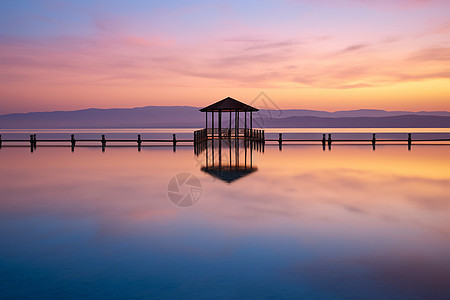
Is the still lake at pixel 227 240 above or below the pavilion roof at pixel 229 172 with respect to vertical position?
below

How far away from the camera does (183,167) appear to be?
2102 cm

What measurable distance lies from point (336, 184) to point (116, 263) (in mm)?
10868

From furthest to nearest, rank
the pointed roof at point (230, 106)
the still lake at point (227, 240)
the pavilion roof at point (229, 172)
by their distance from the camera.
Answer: the pointed roof at point (230, 106)
the pavilion roof at point (229, 172)
the still lake at point (227, 240)

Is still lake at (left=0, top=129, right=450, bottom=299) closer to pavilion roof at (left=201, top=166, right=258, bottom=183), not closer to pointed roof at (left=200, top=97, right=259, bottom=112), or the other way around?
pavilion roof at (left=201, top=166, right=258, bottom=183)

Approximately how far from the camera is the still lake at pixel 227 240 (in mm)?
5969

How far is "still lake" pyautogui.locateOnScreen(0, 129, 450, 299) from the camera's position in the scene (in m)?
5.97

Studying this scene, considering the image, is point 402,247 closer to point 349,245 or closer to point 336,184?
point 349,245

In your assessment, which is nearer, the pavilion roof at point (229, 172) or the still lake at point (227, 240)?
the still lake at point (227, 240)

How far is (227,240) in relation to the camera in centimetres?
827

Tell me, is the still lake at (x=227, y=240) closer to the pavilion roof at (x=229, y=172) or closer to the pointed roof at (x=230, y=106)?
the pavilion roof at (x=229, y=172)

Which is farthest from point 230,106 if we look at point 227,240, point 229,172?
point 227,240

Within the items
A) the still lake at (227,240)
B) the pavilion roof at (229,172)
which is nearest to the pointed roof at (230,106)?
the pavilion roof at (229,172)

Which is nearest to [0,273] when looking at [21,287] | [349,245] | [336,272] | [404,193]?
[21,287]

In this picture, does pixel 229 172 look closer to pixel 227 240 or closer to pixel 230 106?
pixel 227 240
